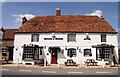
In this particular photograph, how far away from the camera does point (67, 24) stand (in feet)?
100


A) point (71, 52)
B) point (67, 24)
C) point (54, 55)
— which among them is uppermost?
point (67, 24)

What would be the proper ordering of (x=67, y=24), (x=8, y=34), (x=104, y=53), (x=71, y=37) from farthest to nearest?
(x=8, y=34) → (x=67, y=24) → (x=71, y=37) → (x=104, y=53)

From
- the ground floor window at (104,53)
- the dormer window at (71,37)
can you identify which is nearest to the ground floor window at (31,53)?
the dormer window at (71,37)

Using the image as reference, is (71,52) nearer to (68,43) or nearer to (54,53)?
(68,43)

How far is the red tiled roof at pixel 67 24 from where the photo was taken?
29.3m

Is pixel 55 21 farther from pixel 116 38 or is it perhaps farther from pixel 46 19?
pixel 116 38

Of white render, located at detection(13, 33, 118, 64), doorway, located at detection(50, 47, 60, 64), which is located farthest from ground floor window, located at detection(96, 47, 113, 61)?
doorway, located at detection(50, 47, 60, 64)

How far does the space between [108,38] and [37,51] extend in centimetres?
981

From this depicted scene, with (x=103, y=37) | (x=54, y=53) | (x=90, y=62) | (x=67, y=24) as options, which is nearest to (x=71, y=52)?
(x=54, y=53)

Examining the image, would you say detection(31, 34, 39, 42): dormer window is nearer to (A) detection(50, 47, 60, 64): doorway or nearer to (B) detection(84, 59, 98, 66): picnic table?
(A) detection(50, 47, 60, 64): doorway

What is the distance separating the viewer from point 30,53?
92.8ft

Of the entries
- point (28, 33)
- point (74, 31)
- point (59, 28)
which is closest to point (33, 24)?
point (28, 33)

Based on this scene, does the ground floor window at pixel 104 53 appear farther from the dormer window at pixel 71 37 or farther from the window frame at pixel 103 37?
the dormer window at pixel 71 37

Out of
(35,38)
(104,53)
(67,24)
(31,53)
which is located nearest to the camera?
(104,53)
